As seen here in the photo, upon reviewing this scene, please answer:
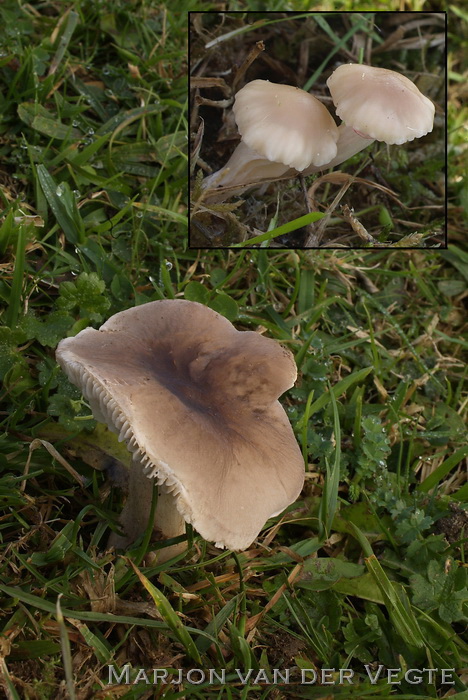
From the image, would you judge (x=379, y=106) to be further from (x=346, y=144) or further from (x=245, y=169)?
(x=245, y=169)

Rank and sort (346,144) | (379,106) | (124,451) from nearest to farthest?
(379,106), (124,451), (346,144)

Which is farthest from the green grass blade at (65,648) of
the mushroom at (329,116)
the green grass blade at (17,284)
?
the mushroom at (329,116)

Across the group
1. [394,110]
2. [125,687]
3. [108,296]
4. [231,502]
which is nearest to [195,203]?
[108,296]

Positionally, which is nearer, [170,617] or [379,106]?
[170,617]

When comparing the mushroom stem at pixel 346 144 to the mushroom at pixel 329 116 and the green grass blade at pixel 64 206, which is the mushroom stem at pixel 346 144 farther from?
the green grass blade at pixel 64 206

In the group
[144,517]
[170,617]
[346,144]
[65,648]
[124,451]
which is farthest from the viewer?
[346,144]

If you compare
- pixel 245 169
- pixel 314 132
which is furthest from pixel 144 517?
pixel 314 132
